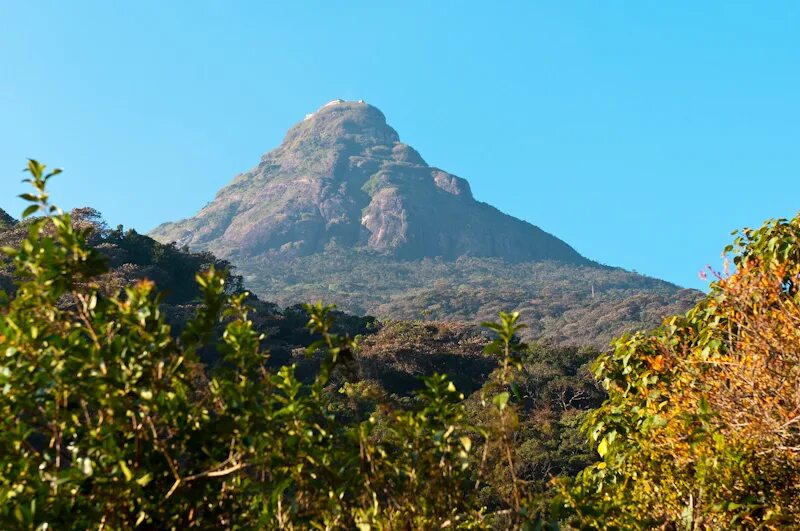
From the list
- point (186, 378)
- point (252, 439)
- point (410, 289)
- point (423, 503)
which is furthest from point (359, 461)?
point (410, 289)

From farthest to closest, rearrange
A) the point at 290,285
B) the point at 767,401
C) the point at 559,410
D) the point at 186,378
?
the point at 290,285 → the point at 559,410 → the point at 767,401 → the point at 186,378

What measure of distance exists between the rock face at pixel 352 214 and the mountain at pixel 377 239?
0.25 m

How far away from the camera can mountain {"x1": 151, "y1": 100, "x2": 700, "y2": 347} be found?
104m

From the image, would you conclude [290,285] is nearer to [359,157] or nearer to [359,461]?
[359,157]

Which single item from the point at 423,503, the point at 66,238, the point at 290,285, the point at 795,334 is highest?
the point at 290,285

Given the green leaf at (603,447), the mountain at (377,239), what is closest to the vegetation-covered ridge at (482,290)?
the mountain at (377,239)

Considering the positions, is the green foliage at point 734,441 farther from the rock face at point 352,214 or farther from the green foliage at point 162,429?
the rock face at point 352,214

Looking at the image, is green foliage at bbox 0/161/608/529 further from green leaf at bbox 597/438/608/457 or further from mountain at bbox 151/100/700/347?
mountain at bbox 151/100/700/347

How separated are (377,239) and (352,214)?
10.3 m

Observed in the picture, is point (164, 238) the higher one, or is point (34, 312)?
point (164, 238)

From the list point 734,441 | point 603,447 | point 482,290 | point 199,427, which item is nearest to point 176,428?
point 199,427

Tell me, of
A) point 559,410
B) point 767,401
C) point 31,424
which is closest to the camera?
point 31,424

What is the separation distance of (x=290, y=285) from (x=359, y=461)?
376 feet

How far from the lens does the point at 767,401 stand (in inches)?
163
